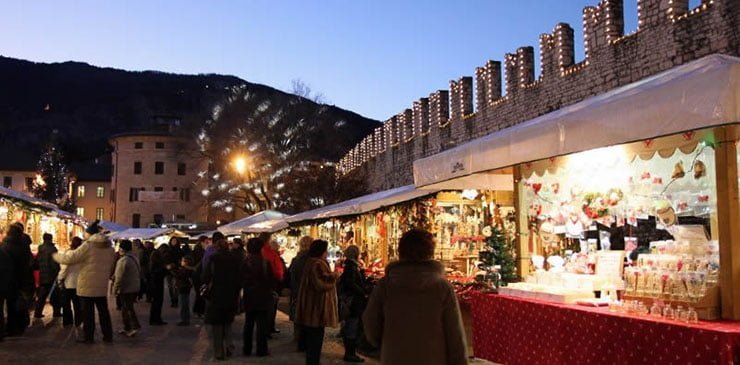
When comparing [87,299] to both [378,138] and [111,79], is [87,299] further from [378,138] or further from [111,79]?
[111,79]

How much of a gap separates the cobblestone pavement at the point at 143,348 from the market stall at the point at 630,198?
2825 millimetres

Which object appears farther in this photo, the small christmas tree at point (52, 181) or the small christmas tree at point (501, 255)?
the small christmas tree at point (52, 181)

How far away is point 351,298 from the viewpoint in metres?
9.05

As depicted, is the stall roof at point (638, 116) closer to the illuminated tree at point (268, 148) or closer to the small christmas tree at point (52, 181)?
the illuminated tree at point (268, 148)

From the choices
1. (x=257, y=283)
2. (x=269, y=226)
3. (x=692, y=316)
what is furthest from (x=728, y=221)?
(x=269, y=226)

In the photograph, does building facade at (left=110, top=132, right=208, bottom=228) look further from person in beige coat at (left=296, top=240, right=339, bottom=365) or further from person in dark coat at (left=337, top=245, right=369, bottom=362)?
person in beige coat at (left=296, top=240, right=339, bottom=365)

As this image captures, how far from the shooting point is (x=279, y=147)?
40.6 meters

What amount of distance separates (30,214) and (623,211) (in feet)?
57.2

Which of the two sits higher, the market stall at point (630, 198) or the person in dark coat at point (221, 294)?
the market stall at point (630, 198)

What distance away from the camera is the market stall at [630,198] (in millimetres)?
4820

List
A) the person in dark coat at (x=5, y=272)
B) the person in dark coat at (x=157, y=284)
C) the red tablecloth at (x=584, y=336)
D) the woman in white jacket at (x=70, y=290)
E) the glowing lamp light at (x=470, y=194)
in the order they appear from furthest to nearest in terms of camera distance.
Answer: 1. the person in dark coat at (x=157, y=284)
2. the glowing lamp light at (x=470, y=194)
3. the woman in white jacket at (x=70, y=290)
4. the person in dark coat at (x=5, y=272)
5. the red tablecloth at (x=584, y=336)

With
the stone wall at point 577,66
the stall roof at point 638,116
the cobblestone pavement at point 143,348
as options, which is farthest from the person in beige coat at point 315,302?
the stone wall at point 577,66

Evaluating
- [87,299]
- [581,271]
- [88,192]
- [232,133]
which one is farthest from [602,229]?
[88,192]

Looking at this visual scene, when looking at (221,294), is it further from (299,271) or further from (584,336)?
(584,336)
